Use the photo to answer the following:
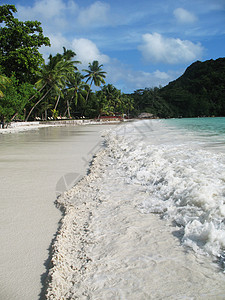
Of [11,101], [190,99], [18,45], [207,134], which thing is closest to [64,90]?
[18,45]

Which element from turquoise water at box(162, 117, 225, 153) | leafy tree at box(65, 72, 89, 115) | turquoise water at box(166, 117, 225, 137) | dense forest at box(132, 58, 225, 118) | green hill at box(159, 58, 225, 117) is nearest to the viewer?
turquoise water at box(162, 117, 225, 153)

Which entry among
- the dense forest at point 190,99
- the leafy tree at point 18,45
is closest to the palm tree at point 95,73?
the leafy tree at point 18,45

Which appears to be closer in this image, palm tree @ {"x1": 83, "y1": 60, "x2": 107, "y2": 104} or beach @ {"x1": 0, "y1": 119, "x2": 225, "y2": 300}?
beach @ {"x1": 0, "y1": 119, "x2": 225, "y2": 300}

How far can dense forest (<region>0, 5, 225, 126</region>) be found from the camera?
85.1ft

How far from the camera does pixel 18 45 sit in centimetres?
2734

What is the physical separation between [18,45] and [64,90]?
15.9 meters

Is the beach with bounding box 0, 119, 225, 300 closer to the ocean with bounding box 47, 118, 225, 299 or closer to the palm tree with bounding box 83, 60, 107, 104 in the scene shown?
the ocean with bounding box 47, 118, 225, 299

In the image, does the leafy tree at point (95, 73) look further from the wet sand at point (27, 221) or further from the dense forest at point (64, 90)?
the wet sand at point (27, 221)

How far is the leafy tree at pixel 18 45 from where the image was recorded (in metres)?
25.8

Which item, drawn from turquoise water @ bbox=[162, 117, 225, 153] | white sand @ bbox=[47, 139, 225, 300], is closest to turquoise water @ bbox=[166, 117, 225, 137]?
turquoise water @ bbox=[162, 117, 225, 153]

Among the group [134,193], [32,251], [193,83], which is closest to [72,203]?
[134,193]

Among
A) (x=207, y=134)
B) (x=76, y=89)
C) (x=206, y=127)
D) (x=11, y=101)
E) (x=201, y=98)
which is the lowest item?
(x=207, y=134)

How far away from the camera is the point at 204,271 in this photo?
1.62 metres

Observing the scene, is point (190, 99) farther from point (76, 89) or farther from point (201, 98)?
point (76, 89)
